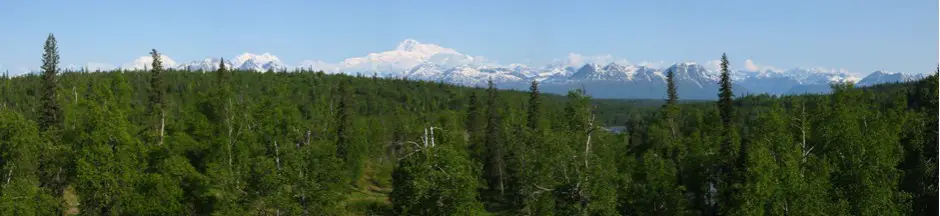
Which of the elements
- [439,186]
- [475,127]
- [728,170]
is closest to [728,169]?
[728,170]

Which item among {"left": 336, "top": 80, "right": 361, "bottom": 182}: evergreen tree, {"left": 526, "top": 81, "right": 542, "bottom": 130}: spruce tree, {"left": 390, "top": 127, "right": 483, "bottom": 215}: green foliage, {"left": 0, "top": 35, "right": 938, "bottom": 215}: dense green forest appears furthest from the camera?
{"left": 526, "top": 81, "right": 542, "bottom": 130}: spruce tree

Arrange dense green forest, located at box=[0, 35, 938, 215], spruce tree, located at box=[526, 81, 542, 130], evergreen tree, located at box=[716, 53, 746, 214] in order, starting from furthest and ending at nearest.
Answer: spruce tree, located at box=[526, 81, 542, 130], evergreen tree, located at box=[716, 53, 746, 214], dense green forest, located at box=[0, 35, 938, 215]

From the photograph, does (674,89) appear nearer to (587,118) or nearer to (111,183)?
(587,118)

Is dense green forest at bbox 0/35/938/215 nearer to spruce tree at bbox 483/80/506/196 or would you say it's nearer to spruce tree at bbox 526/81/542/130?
spruce tree at bbox 483/80/506/196

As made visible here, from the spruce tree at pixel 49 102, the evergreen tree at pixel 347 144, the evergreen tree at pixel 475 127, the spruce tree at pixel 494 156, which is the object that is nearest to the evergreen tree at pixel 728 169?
the spruce tree at pixel 494 156

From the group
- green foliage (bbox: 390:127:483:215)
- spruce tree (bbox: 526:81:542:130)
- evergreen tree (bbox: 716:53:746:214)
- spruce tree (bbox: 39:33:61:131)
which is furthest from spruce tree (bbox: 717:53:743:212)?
spruce tree (bbox: 39:33:61:131)

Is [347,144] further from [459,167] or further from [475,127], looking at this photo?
[459,167]

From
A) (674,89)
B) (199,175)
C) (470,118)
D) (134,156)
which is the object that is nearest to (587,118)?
(199,175)

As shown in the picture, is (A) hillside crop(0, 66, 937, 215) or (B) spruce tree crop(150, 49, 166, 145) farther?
(B) spruce tree crop(150, 49, 166, 145)

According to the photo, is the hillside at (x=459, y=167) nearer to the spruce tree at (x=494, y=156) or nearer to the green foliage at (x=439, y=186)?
the green foliage at (x=439, y=186)

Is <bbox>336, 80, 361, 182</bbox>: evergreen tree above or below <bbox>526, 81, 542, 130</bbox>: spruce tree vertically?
below

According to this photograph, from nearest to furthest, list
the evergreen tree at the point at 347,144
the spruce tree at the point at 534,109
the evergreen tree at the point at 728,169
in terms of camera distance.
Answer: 1. the evergreen tree at the point at 728,169
2. the evergreen tree at the point at 347,144
3. the spruce tree at the point at 534,109

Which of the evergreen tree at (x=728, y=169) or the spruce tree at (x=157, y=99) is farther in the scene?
the spruce tree at (x=157, y=99)

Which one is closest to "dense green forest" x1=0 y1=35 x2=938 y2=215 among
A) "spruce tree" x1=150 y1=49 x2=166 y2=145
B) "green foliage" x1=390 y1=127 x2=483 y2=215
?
"green foliage" x1=390 y1=127 x2=483 y2=215
